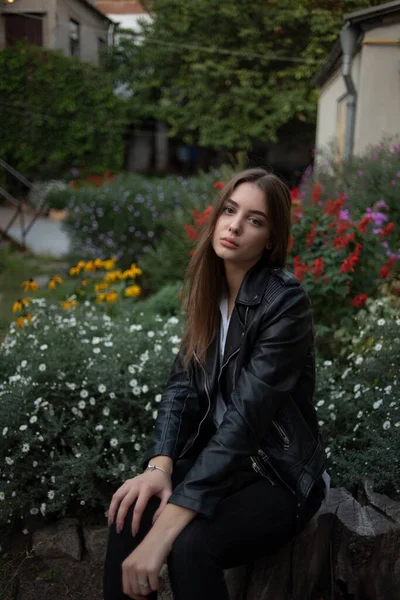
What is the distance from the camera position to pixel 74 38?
331 centimetres

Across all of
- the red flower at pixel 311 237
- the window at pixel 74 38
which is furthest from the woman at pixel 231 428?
the window at pixel 74 38

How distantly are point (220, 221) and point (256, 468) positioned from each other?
0.67m

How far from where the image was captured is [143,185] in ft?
22.0

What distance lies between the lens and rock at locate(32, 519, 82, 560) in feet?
7.50

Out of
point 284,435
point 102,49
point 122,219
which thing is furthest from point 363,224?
point 122,219

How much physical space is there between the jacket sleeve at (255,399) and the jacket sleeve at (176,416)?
22cm

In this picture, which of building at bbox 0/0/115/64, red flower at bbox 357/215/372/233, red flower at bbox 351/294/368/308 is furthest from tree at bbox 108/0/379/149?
red flower at bbox 351/294/368/308

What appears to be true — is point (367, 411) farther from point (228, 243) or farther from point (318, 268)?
point (228, 243)

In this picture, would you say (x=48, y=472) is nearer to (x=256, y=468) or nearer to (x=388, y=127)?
(x=256, y=468)

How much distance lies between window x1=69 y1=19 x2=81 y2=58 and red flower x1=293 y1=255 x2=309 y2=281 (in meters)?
1.63

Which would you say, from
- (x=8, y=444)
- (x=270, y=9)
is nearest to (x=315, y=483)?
(x=8, y=444)

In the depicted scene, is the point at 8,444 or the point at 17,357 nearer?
the point at 8,444

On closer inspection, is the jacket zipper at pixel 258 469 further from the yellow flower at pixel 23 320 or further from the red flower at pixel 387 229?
the red flower at pixel 387 229

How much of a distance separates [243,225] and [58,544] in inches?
54.9
